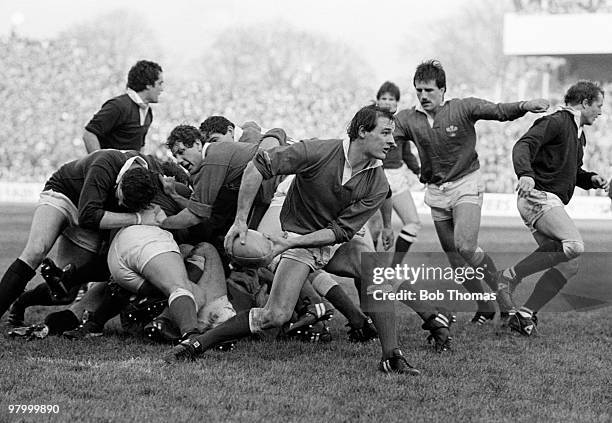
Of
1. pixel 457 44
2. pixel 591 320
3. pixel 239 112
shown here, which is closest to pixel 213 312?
pixel 591 320

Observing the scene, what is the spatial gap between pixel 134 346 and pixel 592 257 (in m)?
4.97

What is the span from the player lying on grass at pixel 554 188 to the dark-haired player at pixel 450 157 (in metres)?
0.38

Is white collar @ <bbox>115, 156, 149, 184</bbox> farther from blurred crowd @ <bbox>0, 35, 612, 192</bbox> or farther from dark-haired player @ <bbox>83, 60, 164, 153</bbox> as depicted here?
blurred crowd @ <bbox>0, 35, 612, 192</bbox>

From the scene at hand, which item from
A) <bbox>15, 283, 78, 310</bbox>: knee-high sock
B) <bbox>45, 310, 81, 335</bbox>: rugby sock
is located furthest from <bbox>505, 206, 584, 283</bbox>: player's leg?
<bbox>15, 283, 78, 310</bbox>: knee-high sock

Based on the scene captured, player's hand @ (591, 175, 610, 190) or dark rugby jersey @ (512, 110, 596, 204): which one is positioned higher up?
dark rugby jersey @ (512, 110, 596, 204)

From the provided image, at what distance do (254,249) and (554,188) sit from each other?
2.66m

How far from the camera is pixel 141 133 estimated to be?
28.2 ft

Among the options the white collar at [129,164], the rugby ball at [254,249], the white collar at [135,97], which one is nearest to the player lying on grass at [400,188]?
A: the white collar at [135,97]

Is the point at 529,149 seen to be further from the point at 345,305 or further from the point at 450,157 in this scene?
the point at 345,305

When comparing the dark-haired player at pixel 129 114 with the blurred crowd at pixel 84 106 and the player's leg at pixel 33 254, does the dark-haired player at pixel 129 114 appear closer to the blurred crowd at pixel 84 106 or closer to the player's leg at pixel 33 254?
the player's leg at pixel 33 254

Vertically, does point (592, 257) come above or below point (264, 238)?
below

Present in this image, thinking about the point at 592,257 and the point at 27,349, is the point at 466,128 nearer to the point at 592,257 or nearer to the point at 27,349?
the point at 592,257

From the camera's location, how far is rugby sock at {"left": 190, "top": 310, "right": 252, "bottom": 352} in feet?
18.2

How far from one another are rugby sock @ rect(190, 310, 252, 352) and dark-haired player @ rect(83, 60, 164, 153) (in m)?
3.13
